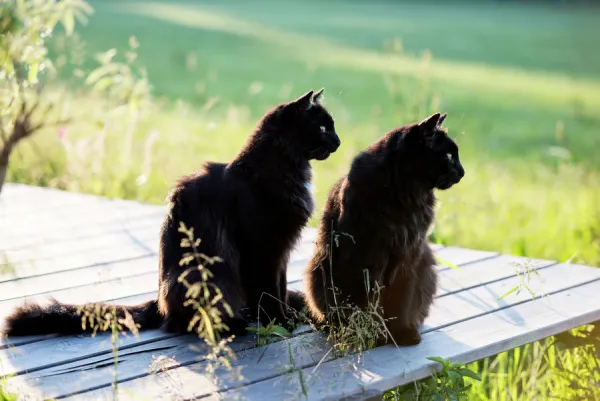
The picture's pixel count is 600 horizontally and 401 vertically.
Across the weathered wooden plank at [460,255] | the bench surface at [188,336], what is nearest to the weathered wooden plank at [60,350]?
the bench surface at [188,336]

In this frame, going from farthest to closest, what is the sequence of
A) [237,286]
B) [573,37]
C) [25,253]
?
1. [573,37]
2. [25,253]
3. [237,286]

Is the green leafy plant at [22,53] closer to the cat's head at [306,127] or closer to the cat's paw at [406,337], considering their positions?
the cat's head at [306,127]

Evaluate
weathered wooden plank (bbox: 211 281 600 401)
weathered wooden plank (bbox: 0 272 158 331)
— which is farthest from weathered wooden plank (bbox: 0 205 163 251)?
weathered wooden plank (bbox: 211 281 600 401)

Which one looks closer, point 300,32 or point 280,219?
point 280,219

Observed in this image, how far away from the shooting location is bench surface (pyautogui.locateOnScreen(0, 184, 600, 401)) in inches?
106

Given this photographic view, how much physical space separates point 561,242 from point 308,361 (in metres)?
2.88

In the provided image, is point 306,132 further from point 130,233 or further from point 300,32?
point 300,32

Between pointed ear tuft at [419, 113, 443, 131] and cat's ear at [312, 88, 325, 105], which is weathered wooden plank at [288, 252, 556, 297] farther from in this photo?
pointed ear tuft at [419, 113, 443, 131]

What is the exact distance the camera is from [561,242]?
5293 mm

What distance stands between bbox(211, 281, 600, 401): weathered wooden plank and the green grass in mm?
386

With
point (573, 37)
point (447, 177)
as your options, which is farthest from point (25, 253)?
A: point (573, 37)

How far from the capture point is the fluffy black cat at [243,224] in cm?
307

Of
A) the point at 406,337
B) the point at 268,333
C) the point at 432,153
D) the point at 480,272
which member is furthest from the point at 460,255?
the point at 268,333

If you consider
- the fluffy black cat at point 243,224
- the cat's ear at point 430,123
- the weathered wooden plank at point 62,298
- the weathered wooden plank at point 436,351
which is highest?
the cat's ear at point 430,123
